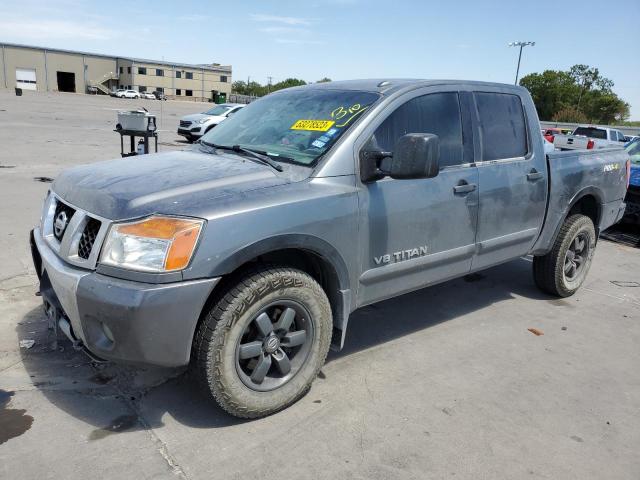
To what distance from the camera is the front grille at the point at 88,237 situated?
2.69 metres

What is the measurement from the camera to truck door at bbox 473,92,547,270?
4.04 metres

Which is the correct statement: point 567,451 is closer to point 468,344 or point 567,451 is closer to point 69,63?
point 468,344

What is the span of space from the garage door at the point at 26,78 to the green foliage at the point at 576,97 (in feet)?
230

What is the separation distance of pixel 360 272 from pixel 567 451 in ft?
4.80

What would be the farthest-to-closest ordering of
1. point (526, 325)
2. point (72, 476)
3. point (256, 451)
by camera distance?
point (526, 325)
point (256, 451)
point (72, 476)

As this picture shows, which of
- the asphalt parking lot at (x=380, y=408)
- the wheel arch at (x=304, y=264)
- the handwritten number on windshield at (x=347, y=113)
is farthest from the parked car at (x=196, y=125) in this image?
the wheel arch at (x=304, y=264)

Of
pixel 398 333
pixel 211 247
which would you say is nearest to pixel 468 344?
pixel 398 333

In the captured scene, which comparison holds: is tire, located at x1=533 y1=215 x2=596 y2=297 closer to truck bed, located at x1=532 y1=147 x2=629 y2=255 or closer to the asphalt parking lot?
truck bed, located at x1=532 y1=147 x2=629 y2=255

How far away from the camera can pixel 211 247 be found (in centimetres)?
253

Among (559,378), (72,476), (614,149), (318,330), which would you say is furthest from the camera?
(614,149)

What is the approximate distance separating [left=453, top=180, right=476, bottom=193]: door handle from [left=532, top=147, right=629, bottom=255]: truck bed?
3.87 feet

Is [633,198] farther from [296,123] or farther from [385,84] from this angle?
[296,123]

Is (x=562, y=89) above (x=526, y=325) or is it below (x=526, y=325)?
above

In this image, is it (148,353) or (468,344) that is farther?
(468,344)
